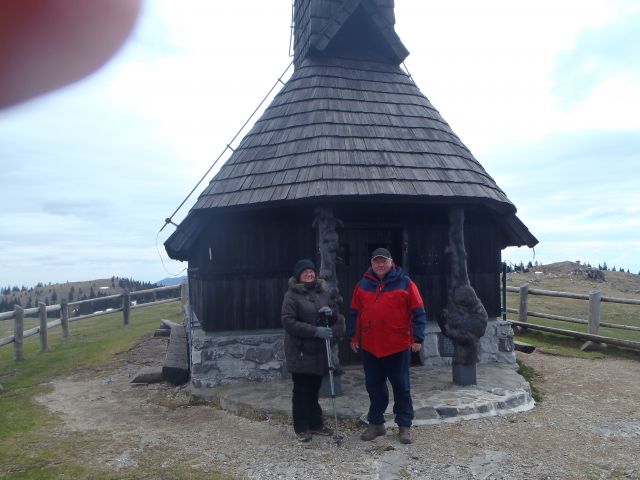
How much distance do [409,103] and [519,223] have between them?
2.57 m

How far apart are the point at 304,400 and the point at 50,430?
9.58 ft

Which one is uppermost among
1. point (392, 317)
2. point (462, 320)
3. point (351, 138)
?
point (351, 138)

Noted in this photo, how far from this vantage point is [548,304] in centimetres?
1527

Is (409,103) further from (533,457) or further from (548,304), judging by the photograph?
(548,304)

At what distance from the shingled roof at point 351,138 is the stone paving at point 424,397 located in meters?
2.32

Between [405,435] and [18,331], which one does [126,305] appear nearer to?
[18,331]

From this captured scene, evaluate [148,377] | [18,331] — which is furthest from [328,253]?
[18,331]

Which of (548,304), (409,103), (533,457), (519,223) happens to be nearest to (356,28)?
(409,103)

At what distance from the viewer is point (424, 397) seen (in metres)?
5.54

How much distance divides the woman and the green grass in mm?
1069

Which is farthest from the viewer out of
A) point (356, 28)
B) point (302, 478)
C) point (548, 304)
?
point (548, 304)

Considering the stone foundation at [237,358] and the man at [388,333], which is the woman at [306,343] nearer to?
the man at [388,333]

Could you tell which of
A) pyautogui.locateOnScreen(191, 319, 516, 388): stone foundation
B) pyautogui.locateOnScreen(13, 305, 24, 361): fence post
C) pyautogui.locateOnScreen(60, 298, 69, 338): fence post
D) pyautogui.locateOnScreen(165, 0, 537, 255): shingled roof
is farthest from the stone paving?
pyautogui.locateOnScreen(60, 298, 69, 338): fence post

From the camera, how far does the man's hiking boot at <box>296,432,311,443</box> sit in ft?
15.2
